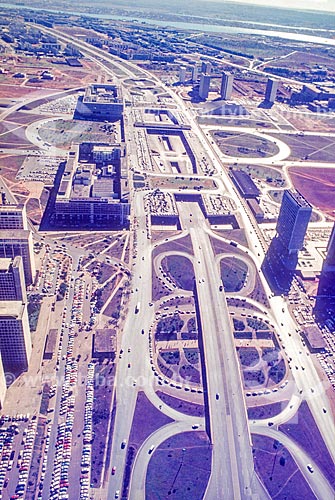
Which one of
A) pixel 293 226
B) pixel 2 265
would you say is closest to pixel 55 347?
pixel 2 265

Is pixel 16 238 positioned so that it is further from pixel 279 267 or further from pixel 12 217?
pixel 279 267

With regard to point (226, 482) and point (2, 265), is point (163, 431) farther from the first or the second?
point (2, 265)

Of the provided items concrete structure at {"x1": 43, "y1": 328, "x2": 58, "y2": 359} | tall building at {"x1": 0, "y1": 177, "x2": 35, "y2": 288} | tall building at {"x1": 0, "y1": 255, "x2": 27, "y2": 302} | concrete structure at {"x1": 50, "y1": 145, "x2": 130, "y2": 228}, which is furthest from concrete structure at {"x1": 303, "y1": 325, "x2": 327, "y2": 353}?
tall building at {"x1": 0, "y1": 177, "x2": 35, "y2": 288}

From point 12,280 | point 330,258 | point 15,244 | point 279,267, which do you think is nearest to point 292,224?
point 279,267

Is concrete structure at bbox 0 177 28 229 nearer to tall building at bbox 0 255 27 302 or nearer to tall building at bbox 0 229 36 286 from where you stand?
tall building at bbox 0 229 36 286

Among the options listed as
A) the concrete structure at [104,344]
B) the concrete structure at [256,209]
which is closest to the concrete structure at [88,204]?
the concrete structure at [256,209]

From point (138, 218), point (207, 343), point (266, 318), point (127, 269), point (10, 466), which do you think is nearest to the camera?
point (10, 466)

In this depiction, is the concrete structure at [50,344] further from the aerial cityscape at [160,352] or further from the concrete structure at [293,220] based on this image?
the concrete structure at [293,220]
